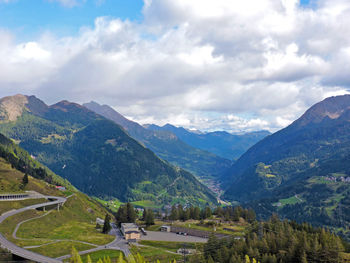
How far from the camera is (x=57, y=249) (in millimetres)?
104062

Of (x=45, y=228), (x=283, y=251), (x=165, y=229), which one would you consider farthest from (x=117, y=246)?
(x=283, y=251)

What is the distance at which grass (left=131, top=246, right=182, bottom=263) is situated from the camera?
110 meters

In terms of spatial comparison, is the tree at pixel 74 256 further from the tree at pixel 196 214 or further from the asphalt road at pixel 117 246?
the tree at pixel 196 214

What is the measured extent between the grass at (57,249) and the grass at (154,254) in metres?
20.0

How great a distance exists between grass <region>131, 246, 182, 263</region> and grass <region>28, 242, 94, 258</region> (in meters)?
20.0

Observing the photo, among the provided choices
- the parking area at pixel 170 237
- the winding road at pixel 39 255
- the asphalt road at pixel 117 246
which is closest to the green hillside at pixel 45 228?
the winding road at pixel 39 255

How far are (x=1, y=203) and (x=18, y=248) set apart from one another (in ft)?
196

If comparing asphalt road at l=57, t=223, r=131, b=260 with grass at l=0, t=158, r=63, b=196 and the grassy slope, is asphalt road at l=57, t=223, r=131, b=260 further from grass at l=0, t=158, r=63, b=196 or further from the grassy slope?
grass at l=0, t=158, r=63, b=196

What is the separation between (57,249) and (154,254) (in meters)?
36.7

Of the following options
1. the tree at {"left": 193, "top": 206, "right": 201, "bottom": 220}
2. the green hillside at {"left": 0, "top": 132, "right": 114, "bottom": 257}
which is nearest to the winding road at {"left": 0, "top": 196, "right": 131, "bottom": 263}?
the green hillside at {"left": 0, "top": 132, "right": 114, "bottom": 257}

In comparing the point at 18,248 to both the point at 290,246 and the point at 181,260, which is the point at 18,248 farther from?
the point at 290,246

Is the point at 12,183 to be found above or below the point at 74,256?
above

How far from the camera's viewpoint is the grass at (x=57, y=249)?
98.3 meters

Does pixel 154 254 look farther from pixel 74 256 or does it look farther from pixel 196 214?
pixel 196 214
